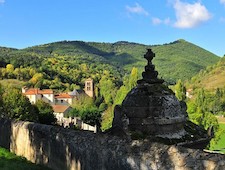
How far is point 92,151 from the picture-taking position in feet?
31.2

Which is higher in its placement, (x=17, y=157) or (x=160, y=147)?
(x=160, y=147)

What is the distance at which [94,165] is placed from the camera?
31.0ft

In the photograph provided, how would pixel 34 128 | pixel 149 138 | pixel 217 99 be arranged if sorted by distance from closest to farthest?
pixel 149 138 → pixel 34 128 → pixel 217 99

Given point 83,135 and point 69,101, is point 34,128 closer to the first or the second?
point 83,135

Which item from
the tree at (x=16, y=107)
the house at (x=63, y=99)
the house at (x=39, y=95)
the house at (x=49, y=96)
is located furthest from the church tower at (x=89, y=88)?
the tree at (x=16, y=107)

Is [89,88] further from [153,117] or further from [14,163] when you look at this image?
[153,117]

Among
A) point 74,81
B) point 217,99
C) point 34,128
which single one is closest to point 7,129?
point 34,128

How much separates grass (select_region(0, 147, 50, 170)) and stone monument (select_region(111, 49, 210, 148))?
11.9ft

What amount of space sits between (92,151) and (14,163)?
406 centimetres

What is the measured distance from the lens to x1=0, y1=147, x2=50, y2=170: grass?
38.5 ft

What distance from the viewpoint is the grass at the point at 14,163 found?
1174cm

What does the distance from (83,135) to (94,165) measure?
102 cm

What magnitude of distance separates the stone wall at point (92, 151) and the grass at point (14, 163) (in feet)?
0.95

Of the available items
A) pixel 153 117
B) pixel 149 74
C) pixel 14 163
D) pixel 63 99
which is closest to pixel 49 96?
pixel 63 99
